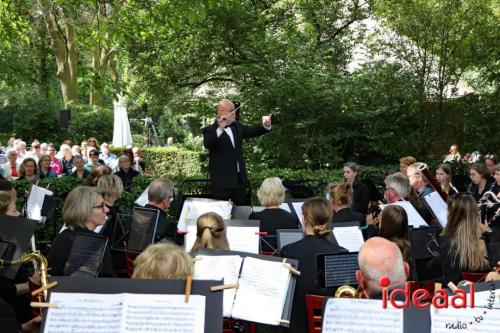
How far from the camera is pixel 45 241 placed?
8758 mm

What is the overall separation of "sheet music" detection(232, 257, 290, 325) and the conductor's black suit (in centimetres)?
430

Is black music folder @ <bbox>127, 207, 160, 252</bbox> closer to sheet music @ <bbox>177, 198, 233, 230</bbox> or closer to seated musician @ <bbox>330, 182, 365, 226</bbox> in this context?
sheet music @ <bbox>177, 198, 233, 230</bbox>

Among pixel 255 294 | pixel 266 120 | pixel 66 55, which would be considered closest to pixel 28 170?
pixel 266 120

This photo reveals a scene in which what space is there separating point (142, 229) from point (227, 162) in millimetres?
2518

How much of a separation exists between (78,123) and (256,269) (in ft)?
79.4

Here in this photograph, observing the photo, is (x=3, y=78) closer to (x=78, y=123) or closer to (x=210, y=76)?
(x=78, y=123)

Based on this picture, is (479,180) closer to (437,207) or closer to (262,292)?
(437,207)

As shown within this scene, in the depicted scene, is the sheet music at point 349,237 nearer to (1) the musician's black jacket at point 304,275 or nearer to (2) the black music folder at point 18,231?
(1) the musician's black jacket at point 304,275

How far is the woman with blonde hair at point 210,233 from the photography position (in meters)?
4.91

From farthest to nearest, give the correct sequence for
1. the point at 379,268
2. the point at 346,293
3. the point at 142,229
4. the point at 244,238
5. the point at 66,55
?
the point at 66,55 → the point at 142,229 → the point at 244,238 → the point at 346,293 → the point at 379,268

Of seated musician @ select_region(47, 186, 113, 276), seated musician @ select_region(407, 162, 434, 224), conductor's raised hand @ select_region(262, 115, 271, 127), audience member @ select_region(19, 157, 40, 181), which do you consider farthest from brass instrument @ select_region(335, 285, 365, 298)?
audience member @ select_region(19, 157, 40, 181)

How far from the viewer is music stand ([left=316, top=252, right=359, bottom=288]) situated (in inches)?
160

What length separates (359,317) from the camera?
2932 millimetres

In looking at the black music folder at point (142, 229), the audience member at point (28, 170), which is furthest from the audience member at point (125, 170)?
the black music folder at point (142, 229)
